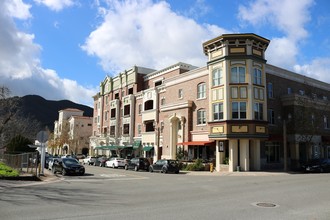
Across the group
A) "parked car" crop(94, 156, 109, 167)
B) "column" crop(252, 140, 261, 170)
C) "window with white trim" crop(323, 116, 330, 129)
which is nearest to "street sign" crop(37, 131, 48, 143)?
"column" crop(252, 140, 261, 170)

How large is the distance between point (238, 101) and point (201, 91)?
273 inches

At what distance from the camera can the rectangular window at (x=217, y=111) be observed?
35062 millimetres

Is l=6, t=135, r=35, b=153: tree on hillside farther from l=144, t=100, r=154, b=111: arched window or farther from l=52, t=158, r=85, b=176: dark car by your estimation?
l=144, t=100, r=154, b=111: arched window

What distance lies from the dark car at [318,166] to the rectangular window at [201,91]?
13909 mm

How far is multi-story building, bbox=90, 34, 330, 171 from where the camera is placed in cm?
3422

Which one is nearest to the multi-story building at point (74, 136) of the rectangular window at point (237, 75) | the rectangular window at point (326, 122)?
the rectangular window at point (237, 75)

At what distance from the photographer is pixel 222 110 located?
34.8 meters

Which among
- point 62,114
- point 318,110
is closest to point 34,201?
point 318,110

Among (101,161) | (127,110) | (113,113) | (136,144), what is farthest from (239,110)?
(113,113)

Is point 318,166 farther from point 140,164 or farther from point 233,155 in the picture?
point 140,164

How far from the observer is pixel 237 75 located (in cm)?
3491

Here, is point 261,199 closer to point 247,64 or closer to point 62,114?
point 247,64

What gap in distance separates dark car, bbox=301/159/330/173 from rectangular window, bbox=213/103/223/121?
32.5 feet

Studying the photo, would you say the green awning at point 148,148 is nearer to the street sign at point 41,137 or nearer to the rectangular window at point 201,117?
the rectangular window at point 201,117
